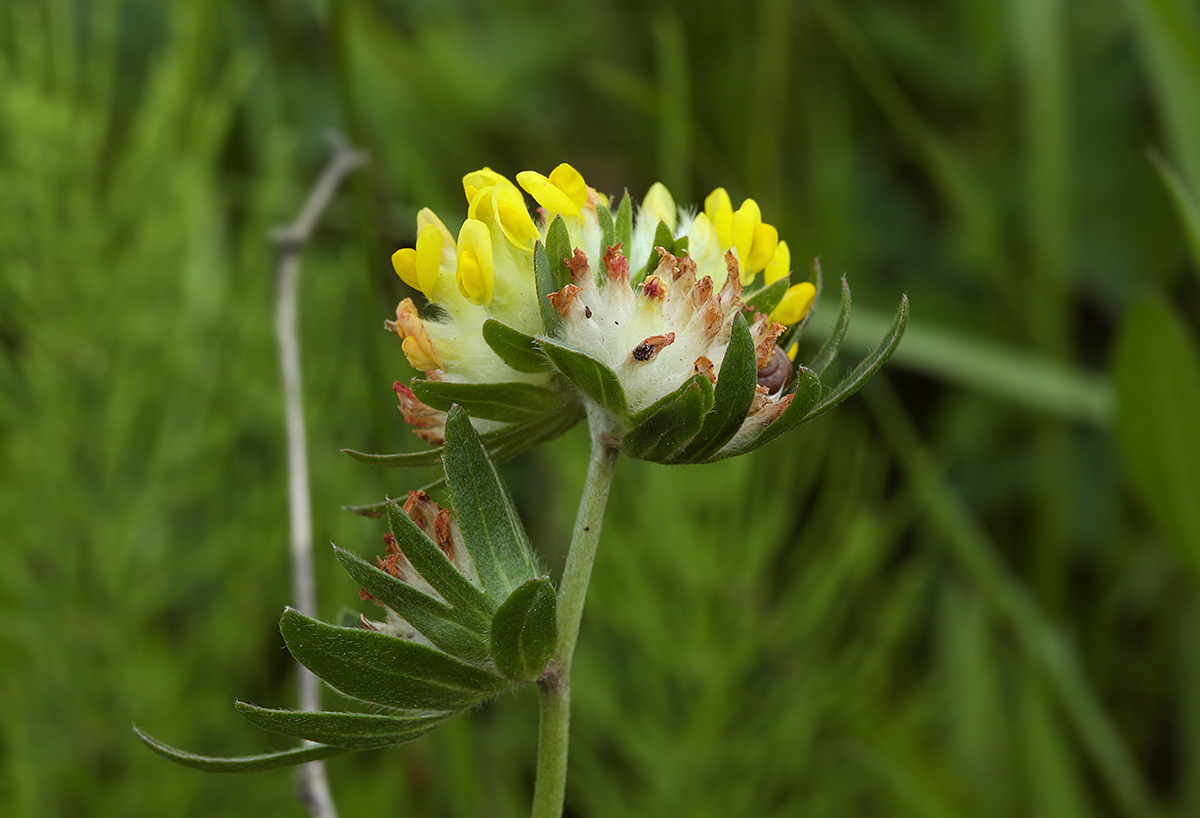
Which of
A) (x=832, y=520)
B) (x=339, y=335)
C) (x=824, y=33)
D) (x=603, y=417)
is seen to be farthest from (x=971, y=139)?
(x=603, y=417)

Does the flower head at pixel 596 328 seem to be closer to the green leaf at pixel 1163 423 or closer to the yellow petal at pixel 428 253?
the yellow petal at pixel 428 253

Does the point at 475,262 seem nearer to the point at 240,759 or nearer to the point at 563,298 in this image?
the point at 563,298

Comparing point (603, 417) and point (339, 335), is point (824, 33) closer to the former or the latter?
point (339, 335)

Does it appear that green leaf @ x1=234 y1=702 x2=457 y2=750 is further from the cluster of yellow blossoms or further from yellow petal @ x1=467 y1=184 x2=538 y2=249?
yellow petal @ x1=467 y1=184 x2=538 y2=249

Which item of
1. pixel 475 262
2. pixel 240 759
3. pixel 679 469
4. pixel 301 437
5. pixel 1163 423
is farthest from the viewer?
pixel 679 469

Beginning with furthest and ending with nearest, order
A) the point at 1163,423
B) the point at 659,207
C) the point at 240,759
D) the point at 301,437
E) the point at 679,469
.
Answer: the point at 679,469
the point at 1163,423
the point at 301,437
the point at 659,207
the point at 240,759

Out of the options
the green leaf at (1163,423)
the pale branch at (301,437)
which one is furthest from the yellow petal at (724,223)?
the green leaf at (1163,423)

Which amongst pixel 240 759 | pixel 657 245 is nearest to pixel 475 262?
pixel 657 245

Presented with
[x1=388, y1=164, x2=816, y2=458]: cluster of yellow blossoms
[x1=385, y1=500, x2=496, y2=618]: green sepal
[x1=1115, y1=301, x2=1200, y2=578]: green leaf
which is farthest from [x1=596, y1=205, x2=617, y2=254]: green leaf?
[x1=1115, y1=301, x2=1200, y2=578]: green leaf
